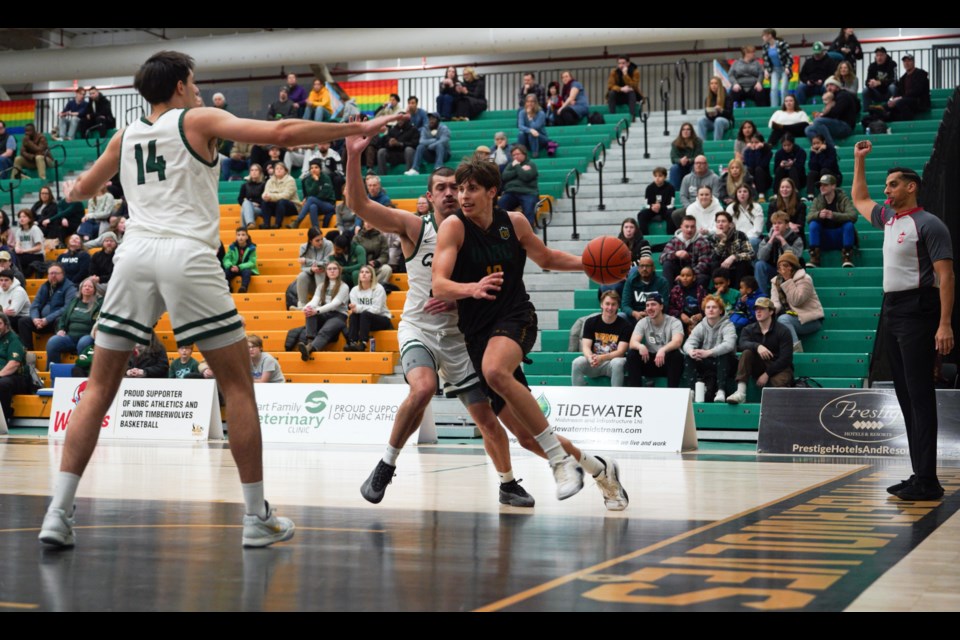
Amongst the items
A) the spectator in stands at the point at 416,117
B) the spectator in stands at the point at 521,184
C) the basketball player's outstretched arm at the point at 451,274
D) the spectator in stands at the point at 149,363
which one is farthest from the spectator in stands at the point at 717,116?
the basketball player's outstretched arm at the point at 451,274

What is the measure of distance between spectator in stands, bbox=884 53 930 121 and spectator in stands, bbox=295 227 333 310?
31.1ft

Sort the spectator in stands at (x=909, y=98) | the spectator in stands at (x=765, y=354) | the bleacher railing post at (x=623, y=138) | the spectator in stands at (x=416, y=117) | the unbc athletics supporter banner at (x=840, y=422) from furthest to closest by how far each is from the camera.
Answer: the spectator in stands at (x=416, y=117) < the bleacher railing post at (x=623, y=138) < the spectator in stands at (x=909, y=98) < the spectator in stands at (x=765, y=354) < the unbc athletics supporter banner at (x=840, y=422)

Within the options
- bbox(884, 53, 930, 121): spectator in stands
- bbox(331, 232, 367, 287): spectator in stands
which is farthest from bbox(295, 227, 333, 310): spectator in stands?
bbox(884, 53, 930, 121): spectator in stands

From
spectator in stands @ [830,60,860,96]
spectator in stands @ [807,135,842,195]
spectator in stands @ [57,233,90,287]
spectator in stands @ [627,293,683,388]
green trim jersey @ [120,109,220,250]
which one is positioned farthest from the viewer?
spectator in stands @ [830,60,860,96]

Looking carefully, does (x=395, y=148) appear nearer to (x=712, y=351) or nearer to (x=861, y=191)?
(x=712, y=351)

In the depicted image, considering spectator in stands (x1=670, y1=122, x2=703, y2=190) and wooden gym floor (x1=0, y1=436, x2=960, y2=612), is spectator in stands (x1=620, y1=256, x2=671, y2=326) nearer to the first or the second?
spectator in stands (x1=670, y1=122, x2=703, y2=190)

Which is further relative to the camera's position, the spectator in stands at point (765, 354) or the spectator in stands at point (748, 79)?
the spectator in stands at point (748, 79)

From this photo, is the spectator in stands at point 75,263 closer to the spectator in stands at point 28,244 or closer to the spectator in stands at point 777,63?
the spectator in stands at point 28,244

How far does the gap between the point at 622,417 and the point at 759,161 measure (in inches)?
255

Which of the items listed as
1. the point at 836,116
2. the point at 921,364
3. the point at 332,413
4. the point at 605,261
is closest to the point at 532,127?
the point at 836,116

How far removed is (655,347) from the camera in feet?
46.8

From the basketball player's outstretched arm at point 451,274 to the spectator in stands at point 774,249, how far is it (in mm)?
9222

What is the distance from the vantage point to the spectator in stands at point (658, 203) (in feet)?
57.3

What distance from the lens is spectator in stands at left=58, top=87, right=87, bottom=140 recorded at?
2609 cm
